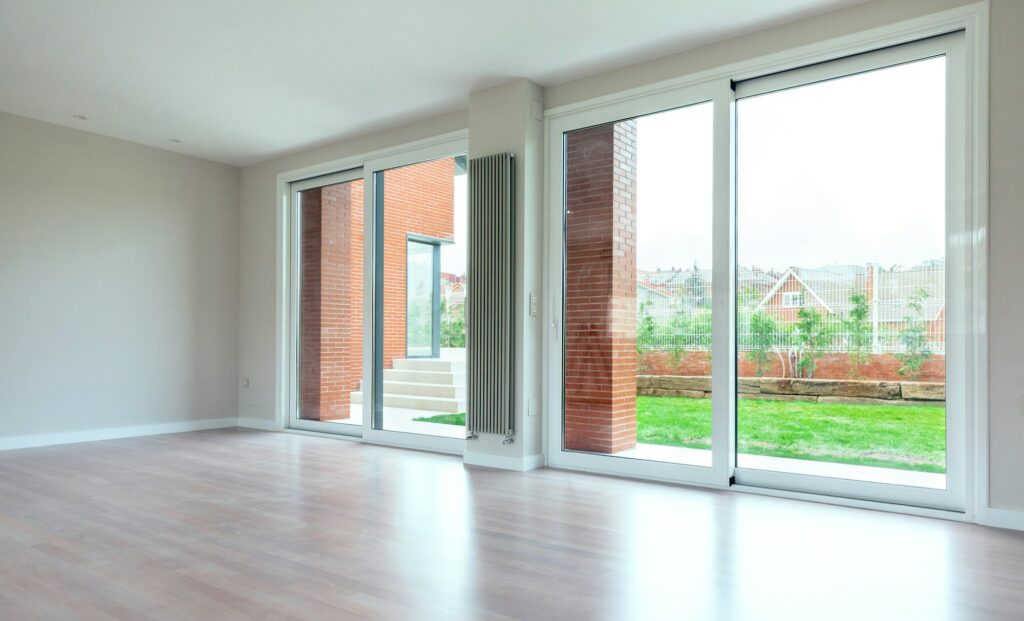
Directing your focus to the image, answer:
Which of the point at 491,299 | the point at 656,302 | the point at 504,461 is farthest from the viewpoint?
the point at 491,299

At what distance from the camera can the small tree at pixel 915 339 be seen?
3.67m

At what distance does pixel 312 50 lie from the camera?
14.6ft

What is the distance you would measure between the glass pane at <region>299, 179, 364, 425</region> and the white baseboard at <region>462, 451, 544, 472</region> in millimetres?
1833

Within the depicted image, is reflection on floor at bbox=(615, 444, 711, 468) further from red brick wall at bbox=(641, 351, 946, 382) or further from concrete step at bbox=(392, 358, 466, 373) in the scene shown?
concrete step at bbox=(392, 358, 466, 373)

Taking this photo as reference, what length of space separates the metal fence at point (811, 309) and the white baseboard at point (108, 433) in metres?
4.89

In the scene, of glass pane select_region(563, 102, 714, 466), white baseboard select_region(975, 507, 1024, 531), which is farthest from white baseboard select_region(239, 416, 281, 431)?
white baseboard select_region(975, 507, 1024, 531)

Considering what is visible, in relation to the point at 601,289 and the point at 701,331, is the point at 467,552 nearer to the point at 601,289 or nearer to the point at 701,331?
the point at 701,331

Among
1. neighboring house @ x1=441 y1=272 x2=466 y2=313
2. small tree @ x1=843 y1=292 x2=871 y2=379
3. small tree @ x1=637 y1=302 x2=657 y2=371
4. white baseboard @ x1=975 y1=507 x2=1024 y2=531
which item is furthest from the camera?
neighboring house @ x1=441 y1=272 x2=466 y2=313

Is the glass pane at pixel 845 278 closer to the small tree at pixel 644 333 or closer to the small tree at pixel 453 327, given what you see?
the small tree at pixel 644 333

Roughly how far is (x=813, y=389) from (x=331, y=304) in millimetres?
4514

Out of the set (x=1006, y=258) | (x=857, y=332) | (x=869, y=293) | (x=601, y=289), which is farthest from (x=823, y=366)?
(x=601, y=289)

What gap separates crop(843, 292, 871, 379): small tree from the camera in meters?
3.85

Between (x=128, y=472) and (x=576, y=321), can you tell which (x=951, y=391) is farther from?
(x=128, y=472)

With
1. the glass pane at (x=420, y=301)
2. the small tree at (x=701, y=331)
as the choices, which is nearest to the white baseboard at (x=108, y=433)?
the glass pane at (x=420, y=301)
